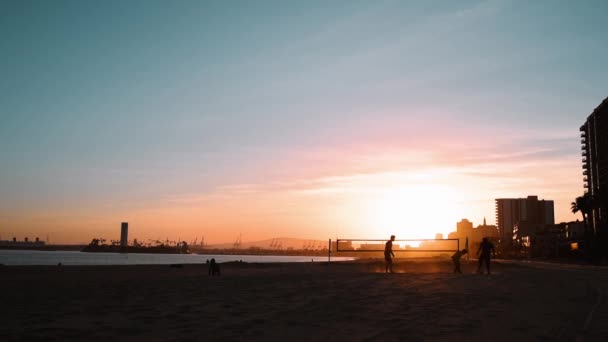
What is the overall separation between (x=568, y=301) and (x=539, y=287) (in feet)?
12.5

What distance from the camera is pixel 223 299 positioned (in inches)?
510

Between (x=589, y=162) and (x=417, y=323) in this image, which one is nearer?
(x=417, y=323)

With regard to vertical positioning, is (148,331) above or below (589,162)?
below

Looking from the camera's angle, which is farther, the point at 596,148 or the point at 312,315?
the point at 596,148

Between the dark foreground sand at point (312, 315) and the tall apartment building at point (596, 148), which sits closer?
the dark foreground sand at point (312, 315)

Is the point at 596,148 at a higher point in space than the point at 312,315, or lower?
higher

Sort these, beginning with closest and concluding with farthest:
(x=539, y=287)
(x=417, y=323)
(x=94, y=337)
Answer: (x=94, y=337), (x=417, y=323), (x=539, y=287)

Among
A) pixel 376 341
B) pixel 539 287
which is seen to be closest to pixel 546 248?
pixel 539 287

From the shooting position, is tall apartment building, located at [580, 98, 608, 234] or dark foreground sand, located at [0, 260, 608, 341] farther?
tall apartment building, located at [580, 98, 608, 234]

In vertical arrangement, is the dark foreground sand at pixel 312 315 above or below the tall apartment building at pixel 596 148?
below

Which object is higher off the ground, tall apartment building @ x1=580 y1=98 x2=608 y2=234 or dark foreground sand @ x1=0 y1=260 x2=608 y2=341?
tall apartment building @ x1=580 y1=98 x2=608 y2=234

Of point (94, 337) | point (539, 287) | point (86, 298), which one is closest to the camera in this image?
point (94, 337)

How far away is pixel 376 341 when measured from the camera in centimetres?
740

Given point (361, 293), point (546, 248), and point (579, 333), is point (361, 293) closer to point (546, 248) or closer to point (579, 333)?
point (579, 333)
